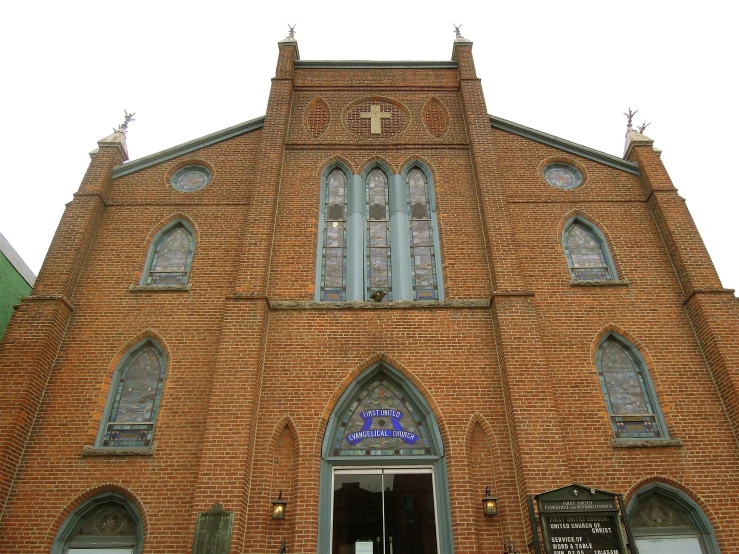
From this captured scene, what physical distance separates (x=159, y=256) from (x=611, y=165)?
1020cm

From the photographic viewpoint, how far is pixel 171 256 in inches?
472

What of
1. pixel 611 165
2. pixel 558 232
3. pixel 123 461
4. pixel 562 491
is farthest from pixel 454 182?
pixel 123 461

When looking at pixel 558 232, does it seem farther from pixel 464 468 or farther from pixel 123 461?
pixel 123 461

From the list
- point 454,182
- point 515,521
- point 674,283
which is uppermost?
point 454,182

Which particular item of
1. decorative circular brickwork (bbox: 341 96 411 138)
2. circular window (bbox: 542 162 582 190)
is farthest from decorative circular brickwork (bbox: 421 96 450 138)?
circular window (bbox: 542 162 582 190)

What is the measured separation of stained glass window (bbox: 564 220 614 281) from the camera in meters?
11.6

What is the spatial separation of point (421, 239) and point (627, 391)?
4.90 m

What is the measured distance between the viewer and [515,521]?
882 centimetres

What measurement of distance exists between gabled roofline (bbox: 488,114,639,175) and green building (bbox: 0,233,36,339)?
12.0m

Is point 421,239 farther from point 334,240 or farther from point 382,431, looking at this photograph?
point 382,431

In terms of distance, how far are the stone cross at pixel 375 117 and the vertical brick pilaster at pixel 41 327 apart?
6.19 metres

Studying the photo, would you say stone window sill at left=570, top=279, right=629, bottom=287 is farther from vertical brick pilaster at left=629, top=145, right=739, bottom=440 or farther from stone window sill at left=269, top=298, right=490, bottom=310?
stone window sill at left=269, top=298, right=490, bottom=310

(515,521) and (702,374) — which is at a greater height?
(702,374)

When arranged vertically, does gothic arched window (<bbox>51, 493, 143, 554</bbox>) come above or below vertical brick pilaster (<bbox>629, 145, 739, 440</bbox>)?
below
